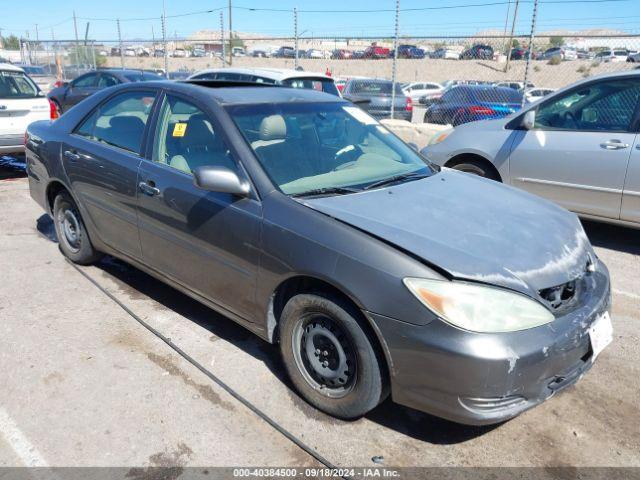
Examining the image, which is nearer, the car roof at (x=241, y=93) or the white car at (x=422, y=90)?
the car roof at (x=241, y=93)

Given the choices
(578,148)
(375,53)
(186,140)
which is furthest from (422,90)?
(186,140)

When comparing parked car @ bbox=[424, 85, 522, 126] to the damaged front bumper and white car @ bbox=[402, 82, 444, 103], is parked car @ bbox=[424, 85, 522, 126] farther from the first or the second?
white car @ bbox=[402, 82, 444, 103]

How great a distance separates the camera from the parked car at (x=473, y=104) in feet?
39.4

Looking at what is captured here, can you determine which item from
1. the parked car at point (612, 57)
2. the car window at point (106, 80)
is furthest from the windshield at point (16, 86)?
the parked car at point (612, 57)

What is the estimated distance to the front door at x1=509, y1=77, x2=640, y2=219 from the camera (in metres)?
5.18

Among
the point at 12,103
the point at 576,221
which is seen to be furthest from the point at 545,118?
the point at 12,103

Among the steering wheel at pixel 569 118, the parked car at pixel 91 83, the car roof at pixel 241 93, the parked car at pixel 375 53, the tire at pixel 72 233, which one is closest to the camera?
the car roof at pixel 241 93

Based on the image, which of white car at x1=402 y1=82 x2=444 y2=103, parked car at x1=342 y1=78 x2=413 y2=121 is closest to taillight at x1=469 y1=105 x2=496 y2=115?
parked car at x1=342 y1=78 x2=413 y2=121

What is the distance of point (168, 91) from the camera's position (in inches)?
145

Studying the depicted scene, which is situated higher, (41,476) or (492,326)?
(492,326)

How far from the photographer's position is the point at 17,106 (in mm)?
7973

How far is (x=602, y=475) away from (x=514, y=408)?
564mm

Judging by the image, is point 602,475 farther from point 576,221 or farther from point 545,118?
point 545,118

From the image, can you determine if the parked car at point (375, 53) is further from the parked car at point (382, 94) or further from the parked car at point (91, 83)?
the parked car at point (91, 83)
